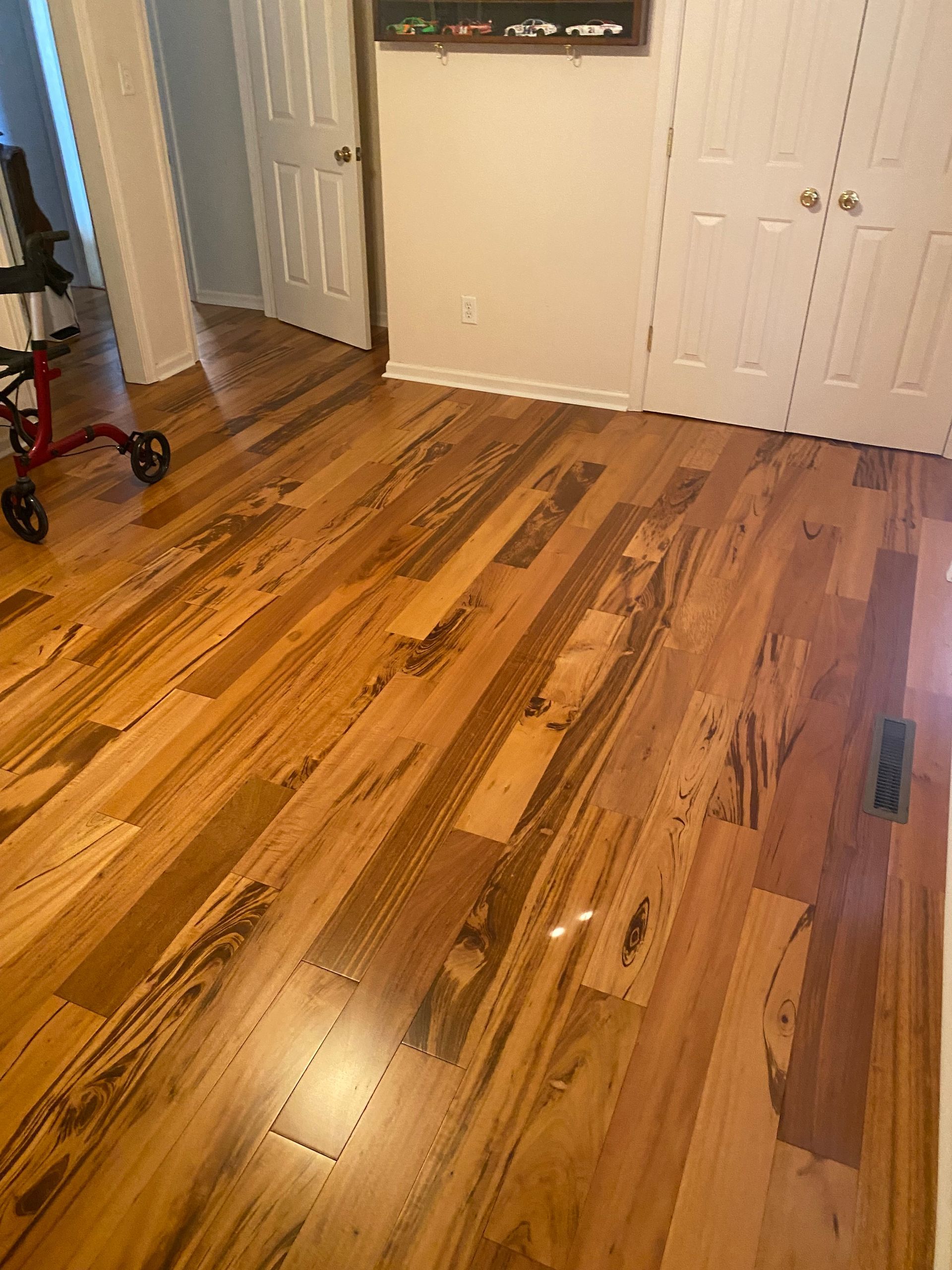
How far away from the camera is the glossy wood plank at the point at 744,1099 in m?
1.27

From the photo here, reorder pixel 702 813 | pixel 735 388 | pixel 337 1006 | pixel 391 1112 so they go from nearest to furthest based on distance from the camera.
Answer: pixel 391 1112
pixel 337 1006
pixel 702 813
pixel 735 388

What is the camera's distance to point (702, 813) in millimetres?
1940

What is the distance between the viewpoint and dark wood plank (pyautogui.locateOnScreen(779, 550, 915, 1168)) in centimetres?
140

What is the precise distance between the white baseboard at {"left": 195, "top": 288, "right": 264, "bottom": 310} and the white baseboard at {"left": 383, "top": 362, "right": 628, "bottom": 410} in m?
1.30

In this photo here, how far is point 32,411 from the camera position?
3.08 meters

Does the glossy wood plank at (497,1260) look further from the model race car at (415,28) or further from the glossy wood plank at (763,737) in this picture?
the model race car at (415,28)

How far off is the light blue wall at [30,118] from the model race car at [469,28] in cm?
273

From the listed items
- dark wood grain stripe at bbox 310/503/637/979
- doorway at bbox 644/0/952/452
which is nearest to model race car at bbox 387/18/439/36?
doorway at bbox 644/0/952/452

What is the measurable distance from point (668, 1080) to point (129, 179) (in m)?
3.77

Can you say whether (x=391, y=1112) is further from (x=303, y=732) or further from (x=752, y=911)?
(x=303, y=732)

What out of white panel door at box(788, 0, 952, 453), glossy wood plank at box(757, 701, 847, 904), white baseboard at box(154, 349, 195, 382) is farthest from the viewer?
white baseboard at box(154, 349, 195, 382)

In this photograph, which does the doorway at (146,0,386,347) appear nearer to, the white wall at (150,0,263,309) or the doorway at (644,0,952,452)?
the white wall at (150,0,263,309)

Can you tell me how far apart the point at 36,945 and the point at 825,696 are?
5.84 feet

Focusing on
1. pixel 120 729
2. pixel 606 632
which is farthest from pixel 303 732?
pixel 606 632
